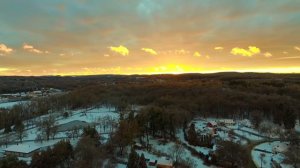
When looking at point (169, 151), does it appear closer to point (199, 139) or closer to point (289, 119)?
point (199, 139)

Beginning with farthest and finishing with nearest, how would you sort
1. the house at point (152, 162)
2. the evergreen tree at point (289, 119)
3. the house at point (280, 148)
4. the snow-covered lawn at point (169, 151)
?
the evergreen tree at point (289, 119)
the house at point (280, 148)
the snow-covered lawn at point (169, 151)
the house at point (152, 162)

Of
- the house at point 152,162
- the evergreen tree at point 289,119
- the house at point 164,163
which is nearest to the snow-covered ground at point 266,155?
the house at point 164,163

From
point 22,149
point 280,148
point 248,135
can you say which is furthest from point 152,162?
point 248,135

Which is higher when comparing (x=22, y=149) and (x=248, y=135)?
(x=22, y=149)

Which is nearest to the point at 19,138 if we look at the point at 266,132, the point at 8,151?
the point at 8,151

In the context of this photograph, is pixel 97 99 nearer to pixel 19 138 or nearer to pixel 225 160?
pixel 19 138

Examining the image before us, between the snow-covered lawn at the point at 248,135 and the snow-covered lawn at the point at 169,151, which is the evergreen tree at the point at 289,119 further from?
the snow-covered lawn at the point at 169,151

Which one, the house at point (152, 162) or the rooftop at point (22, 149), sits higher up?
the rooftop at point (22, 149)

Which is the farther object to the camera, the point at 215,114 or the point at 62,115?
the point at 62,115
